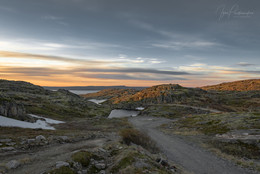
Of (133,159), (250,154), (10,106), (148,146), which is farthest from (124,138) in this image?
(10,106)

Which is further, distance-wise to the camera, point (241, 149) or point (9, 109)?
point (9, 109)

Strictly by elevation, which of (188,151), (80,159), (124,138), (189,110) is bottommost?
(189,110)

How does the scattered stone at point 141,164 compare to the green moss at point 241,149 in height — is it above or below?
above

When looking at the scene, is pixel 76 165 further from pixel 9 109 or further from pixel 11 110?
pixel 11 110

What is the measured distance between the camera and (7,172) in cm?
1566

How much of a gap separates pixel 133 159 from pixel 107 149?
912 centimetres

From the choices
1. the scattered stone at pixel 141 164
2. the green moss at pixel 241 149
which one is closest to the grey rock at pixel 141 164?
the scattered stone at pixel 141 164

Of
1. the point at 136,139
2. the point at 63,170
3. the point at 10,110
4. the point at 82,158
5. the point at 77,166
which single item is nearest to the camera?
the point at 63,170

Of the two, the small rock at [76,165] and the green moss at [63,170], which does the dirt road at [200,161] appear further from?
the green moss at [63,170]

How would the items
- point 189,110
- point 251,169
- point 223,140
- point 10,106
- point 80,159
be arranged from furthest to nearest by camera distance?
1. point 189,110
2. point 10,106
3. point 223,140
4. point 251,169
5. point 80,159

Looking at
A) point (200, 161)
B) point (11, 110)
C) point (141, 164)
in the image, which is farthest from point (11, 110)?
point (200, 161)

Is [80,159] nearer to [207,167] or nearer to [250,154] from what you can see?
[207,167]

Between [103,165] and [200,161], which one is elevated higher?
[103,165]

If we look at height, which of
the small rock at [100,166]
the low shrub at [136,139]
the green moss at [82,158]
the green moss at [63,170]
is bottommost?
the low shrub at [136,139]
